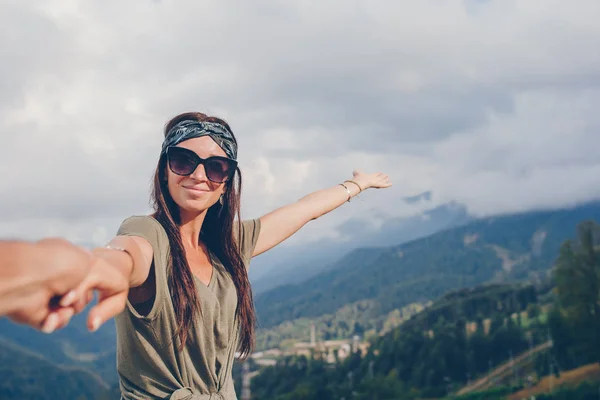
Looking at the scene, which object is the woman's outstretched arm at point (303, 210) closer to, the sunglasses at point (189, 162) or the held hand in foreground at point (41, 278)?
the sunglasses at point (189, 162)

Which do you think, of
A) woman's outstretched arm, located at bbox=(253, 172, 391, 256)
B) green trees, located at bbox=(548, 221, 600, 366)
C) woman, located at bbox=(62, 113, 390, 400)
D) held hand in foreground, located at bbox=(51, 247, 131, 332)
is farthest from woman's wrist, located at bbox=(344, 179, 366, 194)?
green trees, located at bbox=(548, 221, 600, 366)

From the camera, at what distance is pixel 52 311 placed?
7.78ft

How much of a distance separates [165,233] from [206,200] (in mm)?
421

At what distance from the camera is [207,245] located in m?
4.39

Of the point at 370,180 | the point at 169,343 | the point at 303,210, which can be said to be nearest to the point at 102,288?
the point at 169,343

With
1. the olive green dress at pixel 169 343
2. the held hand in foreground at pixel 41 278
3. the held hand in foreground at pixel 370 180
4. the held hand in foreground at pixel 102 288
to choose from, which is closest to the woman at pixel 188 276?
the olive green dress at pixel 169 343

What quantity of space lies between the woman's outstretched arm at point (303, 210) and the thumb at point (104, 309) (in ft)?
6.86

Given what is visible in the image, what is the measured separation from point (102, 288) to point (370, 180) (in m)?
3.83

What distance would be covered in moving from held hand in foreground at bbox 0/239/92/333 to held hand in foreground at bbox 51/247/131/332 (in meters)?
0.03

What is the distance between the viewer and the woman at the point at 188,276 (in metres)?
3.57

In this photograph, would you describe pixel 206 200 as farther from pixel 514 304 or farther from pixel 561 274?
pixel 514 304

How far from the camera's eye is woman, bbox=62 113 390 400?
11.7 ft

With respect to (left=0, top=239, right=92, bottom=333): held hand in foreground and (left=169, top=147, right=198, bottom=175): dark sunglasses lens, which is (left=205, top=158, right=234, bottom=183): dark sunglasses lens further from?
(left=0, top=239, right=92, bottom=333): held hand in foreground

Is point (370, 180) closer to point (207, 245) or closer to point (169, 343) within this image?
point (207, 245)
